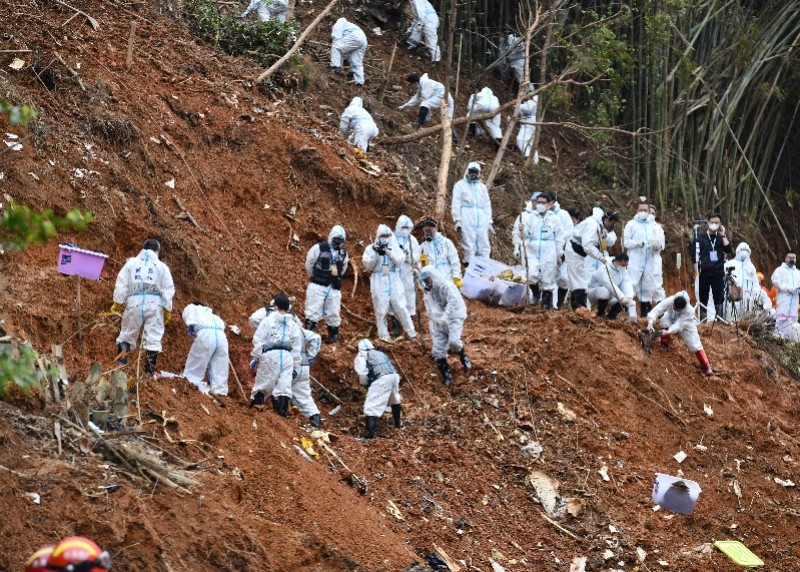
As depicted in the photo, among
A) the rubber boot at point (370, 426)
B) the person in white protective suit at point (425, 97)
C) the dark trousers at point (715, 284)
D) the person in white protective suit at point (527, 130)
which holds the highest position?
the person in white protective suit at point (425, 97)

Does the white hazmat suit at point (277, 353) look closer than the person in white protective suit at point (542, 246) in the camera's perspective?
Yes

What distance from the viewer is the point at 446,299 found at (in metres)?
16.4

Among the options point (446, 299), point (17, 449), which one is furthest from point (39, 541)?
point (446, 299)

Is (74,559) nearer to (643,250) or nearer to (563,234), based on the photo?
(563,234)

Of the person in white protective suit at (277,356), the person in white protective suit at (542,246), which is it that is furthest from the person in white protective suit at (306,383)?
the person in white protective suit at (542,246)

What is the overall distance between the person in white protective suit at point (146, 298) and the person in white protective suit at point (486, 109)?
972 centimetres

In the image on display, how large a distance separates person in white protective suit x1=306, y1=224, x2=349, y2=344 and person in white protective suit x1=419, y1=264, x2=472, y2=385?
1294mm

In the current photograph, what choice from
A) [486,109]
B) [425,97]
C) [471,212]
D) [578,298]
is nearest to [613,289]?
[578,298]

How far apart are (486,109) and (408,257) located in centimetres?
737

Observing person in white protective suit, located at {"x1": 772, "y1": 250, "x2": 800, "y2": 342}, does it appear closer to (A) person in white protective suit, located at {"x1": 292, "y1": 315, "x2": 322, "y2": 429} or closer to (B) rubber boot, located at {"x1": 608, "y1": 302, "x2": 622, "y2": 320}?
(B) rubber boot, located at {"x1": 608, "y1": 302, "x2": 622, "y2": 320}

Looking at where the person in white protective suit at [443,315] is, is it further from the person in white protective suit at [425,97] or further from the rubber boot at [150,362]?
the person in white protective suit at [425,97]

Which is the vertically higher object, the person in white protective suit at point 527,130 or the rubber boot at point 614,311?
the person in white protective suit at point 527,130

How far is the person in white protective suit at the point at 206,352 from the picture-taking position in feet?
49.7

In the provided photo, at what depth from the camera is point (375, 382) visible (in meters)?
15.2
